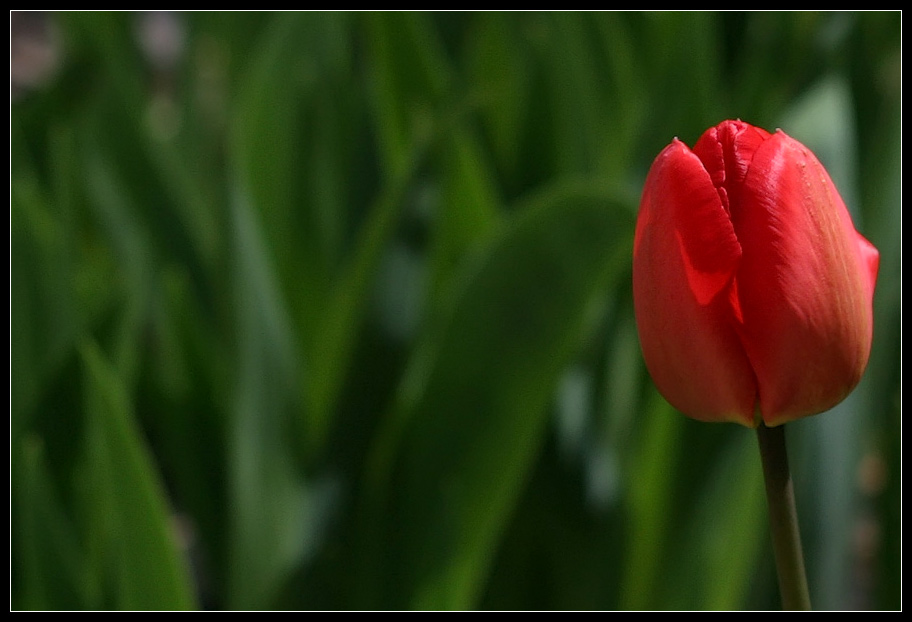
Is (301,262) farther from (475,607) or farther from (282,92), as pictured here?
(475,607)

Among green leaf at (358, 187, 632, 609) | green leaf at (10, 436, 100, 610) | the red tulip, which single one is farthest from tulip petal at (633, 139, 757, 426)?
green leaf at (10, 436, 100, 610)

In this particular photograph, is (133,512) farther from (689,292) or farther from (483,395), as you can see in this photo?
(689,292)

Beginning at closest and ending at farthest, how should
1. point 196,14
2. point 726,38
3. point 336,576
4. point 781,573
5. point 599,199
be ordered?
point 781,573
point 599,199
point 336,576
point 726,38
point 196,14

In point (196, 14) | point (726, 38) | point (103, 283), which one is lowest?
point (103, 283)

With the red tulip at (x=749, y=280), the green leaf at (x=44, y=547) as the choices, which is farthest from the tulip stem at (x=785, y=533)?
the green leaf at (x=44, y=547)

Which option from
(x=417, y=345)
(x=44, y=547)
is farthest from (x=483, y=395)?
(x=44, y=547)

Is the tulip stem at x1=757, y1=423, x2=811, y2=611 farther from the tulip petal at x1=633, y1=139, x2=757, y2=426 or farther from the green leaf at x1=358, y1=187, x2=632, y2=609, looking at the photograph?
the green leaf at x1=358, y1=187, x2=632, y2=609

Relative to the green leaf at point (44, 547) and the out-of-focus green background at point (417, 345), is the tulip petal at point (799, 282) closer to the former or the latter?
the out-of-focus green background at point (417, 345)
